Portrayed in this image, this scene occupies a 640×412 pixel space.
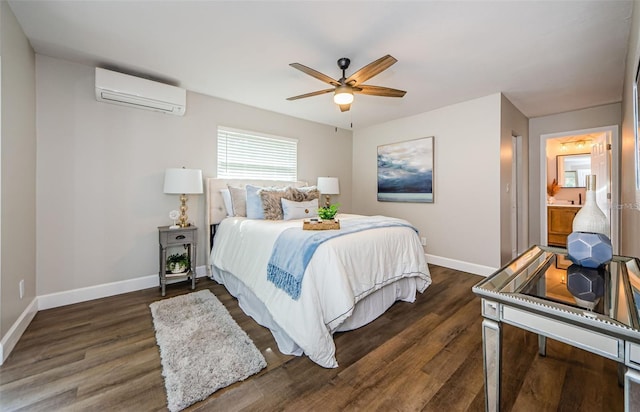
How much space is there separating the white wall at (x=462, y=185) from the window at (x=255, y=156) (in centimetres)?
195

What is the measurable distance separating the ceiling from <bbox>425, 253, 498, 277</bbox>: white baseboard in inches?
93.9

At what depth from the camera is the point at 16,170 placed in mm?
1970

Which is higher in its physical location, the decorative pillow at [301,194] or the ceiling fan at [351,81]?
the ceiling fan at [351,81]

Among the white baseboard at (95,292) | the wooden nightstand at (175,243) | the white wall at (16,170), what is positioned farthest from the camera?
the wooden nightstand at (175,243)

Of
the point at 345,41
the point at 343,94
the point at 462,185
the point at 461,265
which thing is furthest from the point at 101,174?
the point at 461,265

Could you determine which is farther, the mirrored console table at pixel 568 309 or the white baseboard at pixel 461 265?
the white baseboard at pixel 461 265

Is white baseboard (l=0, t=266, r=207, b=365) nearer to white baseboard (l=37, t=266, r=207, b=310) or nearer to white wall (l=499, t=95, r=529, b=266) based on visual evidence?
white baseboard (l=37, t=266, r=207, b=310)

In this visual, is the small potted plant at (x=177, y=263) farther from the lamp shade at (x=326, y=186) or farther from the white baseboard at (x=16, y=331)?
the lamp shade at (x=326, y=186)

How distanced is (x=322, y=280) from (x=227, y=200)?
209 centimetres

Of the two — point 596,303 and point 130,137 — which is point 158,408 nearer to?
point 596,303

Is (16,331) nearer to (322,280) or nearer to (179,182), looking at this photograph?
(179,182)

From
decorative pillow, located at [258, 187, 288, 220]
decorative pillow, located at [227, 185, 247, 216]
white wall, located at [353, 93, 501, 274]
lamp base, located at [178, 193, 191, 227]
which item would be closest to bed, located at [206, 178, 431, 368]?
decorative pillow, located at [227, 185, 247, 216]

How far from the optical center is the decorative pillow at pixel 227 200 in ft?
10.9

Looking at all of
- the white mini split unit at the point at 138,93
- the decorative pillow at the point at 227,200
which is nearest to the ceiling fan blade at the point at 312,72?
the white mini split unit at the point at 138,93
